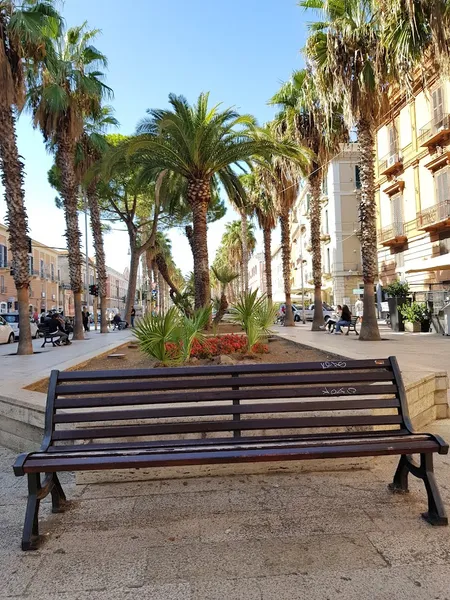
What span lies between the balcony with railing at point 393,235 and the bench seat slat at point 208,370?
1080 inches

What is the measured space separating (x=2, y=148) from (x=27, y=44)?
2.76 meters

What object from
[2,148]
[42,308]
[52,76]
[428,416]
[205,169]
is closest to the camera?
[428,416]

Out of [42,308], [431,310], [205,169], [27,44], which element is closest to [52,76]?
[27,44]

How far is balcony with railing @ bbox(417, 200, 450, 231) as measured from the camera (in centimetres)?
2406

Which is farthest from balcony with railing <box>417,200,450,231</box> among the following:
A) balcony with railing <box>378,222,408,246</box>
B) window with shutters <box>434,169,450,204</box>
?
balcony with railing <box>378,222,408,246</box>

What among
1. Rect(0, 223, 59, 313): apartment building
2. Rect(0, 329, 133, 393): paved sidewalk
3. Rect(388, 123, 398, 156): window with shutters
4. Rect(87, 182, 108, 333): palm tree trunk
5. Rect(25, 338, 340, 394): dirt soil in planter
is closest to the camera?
Rect(0, 329, 133, 393): paved sidewalk

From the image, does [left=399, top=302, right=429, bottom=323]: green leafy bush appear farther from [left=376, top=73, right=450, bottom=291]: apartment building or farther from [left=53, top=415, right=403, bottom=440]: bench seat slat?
[left=53, top=415, right=403, bottom=440]: bench seat slat

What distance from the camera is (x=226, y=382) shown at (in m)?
3.38

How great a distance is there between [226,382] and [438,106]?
86.1 feet

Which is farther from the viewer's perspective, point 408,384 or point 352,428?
point 408,384

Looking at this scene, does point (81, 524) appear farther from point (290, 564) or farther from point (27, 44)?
point (27, 44)

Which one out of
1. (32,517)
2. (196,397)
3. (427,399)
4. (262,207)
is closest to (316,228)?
(262,207)

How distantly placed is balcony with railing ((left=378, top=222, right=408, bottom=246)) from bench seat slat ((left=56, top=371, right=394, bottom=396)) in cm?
2752

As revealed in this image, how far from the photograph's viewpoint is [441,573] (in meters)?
2.30
